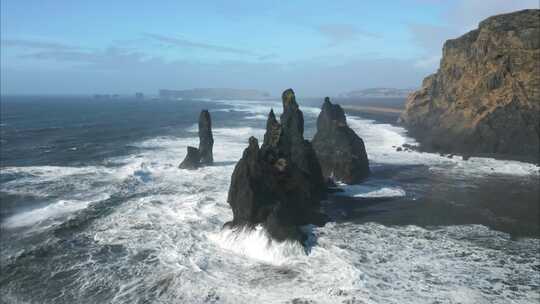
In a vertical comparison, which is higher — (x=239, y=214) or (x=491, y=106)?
(x=491, y=106)

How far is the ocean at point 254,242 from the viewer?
73.5 ft

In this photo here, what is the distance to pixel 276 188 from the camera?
107 feet

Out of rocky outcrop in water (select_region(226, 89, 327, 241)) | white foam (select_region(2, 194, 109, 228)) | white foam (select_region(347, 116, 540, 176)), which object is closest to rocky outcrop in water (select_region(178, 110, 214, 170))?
white foam (select_region(2, 194, 109, 228))

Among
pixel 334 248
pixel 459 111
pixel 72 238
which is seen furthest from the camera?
pixel 459 111

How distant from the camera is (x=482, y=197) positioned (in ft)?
131

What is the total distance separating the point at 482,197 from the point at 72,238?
34.0 metres

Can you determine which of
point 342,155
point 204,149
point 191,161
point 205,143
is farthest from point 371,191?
point 205,143

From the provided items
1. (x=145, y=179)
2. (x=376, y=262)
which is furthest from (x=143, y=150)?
(x=376, y=262)

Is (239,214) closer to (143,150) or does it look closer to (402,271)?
(402,271)

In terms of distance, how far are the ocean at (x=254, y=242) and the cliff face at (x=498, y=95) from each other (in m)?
10.3

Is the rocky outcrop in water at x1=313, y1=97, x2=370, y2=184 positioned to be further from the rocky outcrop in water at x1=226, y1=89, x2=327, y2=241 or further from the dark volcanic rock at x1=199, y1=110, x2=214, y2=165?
the dark volcanic rock at x1=199, y1=110, x2=214, y2=165

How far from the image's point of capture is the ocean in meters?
22.4

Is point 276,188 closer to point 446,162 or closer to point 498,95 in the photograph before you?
point 446,162

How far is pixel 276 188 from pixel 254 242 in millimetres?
5663
